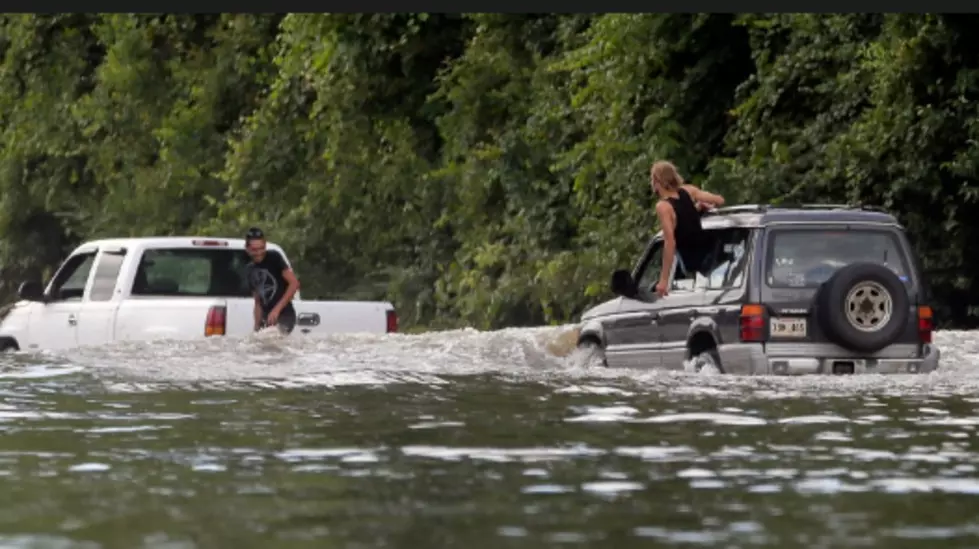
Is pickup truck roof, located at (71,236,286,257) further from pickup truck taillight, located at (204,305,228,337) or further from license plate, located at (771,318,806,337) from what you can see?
license plate, located at (771,318,806,337)

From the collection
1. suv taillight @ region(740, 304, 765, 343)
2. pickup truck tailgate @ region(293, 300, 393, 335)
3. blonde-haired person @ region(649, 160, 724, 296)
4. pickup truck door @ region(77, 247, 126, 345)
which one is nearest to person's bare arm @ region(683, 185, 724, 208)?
blonde-haired person @ region(649, 160, 724, 296)

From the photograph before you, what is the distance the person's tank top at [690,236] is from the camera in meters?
18.0

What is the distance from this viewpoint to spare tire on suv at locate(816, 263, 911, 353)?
16938 mm

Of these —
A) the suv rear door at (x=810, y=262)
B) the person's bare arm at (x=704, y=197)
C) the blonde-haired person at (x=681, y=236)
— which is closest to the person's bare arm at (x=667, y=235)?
the blonde-haired person at (x=681, y=236)

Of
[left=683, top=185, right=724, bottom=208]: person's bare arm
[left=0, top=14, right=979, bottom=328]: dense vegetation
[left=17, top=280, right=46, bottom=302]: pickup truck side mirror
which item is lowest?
[left=17, top=280, right=46, bottom=302]: pickup truck side mirror

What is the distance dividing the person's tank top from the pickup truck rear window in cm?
586

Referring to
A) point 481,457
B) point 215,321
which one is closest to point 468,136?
point 215,321

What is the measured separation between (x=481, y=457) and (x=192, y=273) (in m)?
11.7

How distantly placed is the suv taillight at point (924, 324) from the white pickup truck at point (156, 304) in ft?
21.1

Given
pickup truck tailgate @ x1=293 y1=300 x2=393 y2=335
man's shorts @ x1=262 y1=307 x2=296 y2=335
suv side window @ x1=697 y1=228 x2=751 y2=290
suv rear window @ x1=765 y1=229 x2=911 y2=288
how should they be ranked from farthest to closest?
pickup truck tailgate @ x1=293 y1=300 x2=393 y2=335
man's shorts @ x1=262 y1=307 x2=296 y2=335
suv side window @ x1=697 y1=228 x2=751 y2=290
suv rear window @ x1=765 y1=229 x2=911 y2=288

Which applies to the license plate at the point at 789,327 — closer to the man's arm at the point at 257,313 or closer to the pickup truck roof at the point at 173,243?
the man's arm at the point at 257,313

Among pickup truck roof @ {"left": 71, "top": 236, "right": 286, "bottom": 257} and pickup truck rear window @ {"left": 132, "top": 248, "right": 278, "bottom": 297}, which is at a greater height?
pickup truck roof @ {"left": 71, "top": 236, "right": 286, "bottom": 257}

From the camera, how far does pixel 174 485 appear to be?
10.8 m

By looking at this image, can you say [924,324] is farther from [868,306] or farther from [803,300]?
[803,300]
